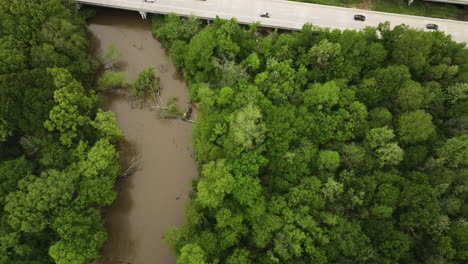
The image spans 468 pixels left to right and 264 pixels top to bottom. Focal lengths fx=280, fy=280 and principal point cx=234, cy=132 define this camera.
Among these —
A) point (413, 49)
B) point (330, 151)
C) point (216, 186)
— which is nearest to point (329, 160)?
point (330, 151)

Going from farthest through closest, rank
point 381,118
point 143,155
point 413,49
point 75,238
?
point 143,155
point 413,49
point 381,118
point 75,238

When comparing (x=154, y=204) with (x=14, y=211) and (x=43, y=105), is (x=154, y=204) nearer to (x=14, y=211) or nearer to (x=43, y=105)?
(x=14, y=211)

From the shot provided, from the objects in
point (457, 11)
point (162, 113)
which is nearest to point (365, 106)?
point (162, 113)

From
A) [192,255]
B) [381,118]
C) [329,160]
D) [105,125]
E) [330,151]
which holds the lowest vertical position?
[192,255]

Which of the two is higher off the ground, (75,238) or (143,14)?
(143,14)

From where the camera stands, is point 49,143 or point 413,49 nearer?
point 49,143

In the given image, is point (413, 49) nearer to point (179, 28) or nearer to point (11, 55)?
point (179, 28)

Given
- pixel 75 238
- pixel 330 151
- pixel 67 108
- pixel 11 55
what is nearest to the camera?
pixel 75 238
